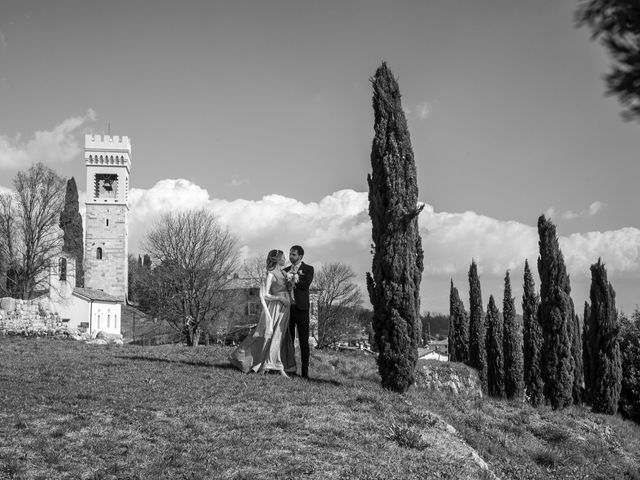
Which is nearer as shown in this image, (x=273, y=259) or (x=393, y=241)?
(x=273, y=259)

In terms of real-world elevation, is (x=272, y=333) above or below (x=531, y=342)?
above

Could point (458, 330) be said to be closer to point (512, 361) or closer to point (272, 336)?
point (512, 361)

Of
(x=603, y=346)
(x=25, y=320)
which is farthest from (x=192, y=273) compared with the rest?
(x=603, y=346)

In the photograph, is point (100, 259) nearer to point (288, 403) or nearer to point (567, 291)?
point (567, 291)

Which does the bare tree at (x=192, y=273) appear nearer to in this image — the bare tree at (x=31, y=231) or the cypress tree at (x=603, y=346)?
the bare tree at (x=31, y=231)

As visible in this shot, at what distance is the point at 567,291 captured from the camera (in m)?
30.3

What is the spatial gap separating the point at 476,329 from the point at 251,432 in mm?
34805

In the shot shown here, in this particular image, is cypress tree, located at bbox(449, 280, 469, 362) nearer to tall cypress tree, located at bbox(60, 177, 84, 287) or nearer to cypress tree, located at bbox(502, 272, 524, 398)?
cypress tree, located at bbox(502, 272, 524, 398)

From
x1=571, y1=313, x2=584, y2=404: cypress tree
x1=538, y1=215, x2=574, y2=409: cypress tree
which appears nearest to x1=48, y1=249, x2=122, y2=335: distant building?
x1=538, y1=215, x2=574, y2=409: cypress tree

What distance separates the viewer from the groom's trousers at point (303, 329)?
43.4ft

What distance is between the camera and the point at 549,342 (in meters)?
29.4

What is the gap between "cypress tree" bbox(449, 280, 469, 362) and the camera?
4428 centimetres

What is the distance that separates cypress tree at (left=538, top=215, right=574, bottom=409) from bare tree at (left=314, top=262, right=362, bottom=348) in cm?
3662

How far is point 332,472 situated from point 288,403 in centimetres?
270
